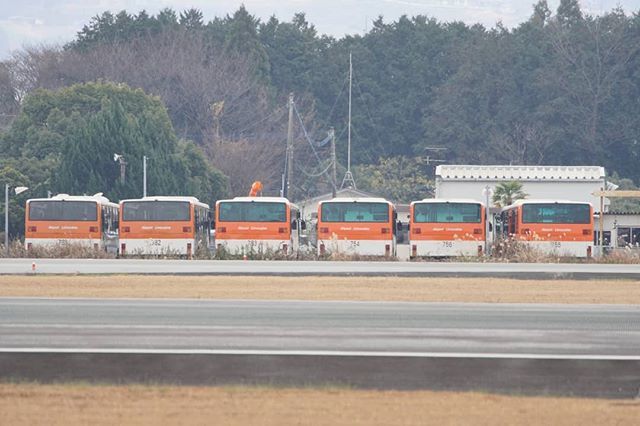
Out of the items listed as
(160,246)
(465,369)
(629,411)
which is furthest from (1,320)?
(160,246)

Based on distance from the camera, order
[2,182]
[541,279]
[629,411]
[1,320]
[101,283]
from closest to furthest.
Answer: [629,411]
[1,320]
[101,283]
[541,279]
[2,182]

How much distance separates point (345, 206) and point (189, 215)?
5147 mm

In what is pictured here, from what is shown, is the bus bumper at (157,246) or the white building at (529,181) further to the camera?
the white building at (529,181)

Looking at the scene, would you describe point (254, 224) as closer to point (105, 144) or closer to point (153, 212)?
point (153, 212)

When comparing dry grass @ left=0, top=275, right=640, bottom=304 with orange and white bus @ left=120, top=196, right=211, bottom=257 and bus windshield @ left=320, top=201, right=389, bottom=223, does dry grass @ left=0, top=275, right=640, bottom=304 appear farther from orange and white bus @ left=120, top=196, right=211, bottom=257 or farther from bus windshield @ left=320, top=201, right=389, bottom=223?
orange and white bus @ left=120, top=196, right=211, bottom=257

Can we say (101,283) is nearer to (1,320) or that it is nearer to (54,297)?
(54,297)

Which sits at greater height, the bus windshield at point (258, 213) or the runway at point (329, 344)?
the bus windshield at point (258, 213)

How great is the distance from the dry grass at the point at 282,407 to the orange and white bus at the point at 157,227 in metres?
31.4

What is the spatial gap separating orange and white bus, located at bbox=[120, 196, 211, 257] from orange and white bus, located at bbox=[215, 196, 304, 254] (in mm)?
1112

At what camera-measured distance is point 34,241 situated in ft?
152

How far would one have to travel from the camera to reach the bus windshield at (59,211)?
4678cm

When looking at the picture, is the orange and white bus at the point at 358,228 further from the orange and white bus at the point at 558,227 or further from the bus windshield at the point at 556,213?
the bus windshield at the point at 556,213

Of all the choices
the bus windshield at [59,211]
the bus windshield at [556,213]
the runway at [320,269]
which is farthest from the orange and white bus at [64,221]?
the bus windshield at [556,213]

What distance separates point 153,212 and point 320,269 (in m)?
11.0
